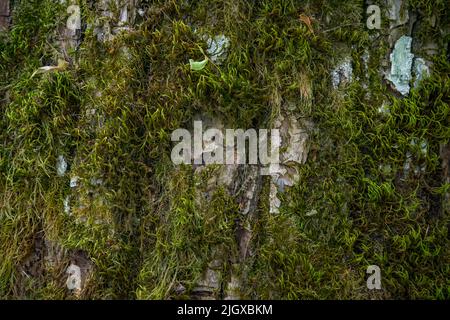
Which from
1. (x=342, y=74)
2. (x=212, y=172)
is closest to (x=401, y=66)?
(x=342, y=74)

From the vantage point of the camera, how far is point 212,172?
2.15m

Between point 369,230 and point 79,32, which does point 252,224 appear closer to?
point 369,230

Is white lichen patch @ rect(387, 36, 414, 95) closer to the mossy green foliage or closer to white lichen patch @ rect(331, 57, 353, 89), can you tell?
the mossy green foliage

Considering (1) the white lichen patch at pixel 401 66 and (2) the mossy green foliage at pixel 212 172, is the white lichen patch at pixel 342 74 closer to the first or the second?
(2) the mossy green foliage at pixel 212 172

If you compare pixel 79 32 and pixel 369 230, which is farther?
pixel 79 32

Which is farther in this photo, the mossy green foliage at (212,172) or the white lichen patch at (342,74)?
the white lichen patch at (342,74)

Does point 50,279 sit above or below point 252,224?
below

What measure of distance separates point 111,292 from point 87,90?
101cm

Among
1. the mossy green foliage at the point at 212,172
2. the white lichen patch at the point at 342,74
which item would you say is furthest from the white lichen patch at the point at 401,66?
the white lichen patch at the point at 342,74

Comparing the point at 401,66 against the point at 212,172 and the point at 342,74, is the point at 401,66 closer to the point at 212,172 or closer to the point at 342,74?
the point at 342,74

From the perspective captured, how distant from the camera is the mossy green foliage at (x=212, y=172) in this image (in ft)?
6.97

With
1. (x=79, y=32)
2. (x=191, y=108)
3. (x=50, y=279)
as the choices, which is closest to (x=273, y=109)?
(x=191, y=108)

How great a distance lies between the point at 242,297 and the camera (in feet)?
6.81

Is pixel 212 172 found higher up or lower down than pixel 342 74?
lower down
